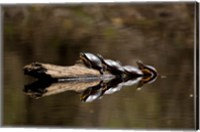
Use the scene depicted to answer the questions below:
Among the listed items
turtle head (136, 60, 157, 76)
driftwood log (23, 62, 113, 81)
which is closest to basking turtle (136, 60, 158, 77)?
turtle head (136, 60, 157, 76)

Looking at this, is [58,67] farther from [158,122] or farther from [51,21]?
[158,122]

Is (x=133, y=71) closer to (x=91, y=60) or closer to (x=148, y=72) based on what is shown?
(x=148, y=72)

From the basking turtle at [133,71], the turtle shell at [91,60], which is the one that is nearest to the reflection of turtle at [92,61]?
the turtle shell at [91,60]

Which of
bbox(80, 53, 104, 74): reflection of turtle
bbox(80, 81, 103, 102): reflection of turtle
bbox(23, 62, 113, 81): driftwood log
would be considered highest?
bbox(80, 53, 104, 74): reflection of turtle

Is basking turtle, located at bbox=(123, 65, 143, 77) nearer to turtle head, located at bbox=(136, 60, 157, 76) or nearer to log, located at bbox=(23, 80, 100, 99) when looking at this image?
turtle head, located at bbox=(136, 60, 157, 76)

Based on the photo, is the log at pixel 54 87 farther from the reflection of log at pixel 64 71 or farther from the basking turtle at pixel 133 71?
the basking turtle at pixel 133 71

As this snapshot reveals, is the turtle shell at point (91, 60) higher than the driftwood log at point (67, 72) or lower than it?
higher

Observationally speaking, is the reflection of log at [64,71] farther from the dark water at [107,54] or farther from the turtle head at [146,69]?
the turtle head at [146,69]

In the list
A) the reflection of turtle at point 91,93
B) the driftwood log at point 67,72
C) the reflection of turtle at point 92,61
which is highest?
the reflection of turtle at point 92,61
